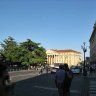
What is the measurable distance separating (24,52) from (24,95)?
5325 inches

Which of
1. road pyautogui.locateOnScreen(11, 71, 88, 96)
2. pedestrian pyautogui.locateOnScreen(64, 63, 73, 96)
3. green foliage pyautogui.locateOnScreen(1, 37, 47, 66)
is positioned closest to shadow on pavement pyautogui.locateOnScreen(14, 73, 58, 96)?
road pyautogui.locateOnScreen(11, 71, 88, 96)

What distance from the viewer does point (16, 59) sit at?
148 m

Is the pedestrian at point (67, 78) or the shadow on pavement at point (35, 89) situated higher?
the pedestrian at point (67, 78)

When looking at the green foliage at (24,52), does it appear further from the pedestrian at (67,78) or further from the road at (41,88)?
the pedestrian at (67,78)

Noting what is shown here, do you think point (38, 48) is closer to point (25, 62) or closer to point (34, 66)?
point (34, 66)

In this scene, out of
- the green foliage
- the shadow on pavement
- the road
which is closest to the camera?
the shadow on pavement

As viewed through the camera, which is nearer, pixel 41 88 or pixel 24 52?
pixel 41 88

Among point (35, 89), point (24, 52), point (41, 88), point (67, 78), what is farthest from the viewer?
point (24, 52)

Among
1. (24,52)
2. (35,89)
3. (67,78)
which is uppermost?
(24,52)

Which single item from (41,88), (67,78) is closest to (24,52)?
(41,88)

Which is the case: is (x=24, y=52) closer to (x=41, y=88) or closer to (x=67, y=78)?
(x=41, y=88)

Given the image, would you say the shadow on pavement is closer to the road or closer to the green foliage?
the road

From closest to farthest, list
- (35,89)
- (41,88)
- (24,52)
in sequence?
(35,89) → (41,88) → (24,52)

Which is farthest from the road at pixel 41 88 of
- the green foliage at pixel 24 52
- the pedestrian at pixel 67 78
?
the green foliage at pixel 24 52
